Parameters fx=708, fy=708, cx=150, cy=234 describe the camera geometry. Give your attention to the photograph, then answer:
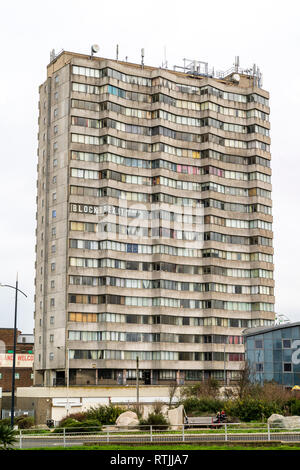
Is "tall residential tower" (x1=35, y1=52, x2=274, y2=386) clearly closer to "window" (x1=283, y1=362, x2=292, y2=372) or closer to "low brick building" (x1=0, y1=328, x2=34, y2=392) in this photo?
"low brick building" (x1=0, y1=328, x2=34, y2=392)

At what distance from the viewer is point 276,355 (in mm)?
87062

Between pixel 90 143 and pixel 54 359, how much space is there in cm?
3492

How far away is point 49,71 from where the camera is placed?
126 meters

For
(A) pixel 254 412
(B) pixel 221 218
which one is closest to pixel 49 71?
(B) pixel 221 218

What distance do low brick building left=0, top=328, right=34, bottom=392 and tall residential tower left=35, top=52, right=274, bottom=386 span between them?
44.7 feet

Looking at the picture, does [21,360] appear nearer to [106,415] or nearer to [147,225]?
[147,225]

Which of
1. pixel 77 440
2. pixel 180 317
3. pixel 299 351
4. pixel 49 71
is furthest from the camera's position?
pixel 49 71

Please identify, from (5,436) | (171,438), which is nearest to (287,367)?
(171,438)

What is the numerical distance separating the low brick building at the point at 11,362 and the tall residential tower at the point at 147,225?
13627mm

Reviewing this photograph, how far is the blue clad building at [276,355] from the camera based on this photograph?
85.5 meters

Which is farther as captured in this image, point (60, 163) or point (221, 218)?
point (221, 218)

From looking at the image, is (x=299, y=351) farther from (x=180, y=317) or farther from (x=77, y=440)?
(x=77, y=440)

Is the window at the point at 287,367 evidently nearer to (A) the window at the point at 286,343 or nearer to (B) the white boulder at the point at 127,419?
(A) the window at the point at 286,343
